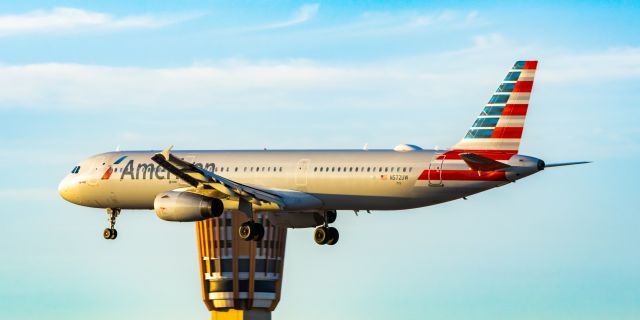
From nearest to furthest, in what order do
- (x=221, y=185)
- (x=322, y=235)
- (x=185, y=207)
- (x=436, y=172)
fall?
(x=436, y=172)
(x=185, y=207)
(x=221, y=185)
(x=322, y=235)

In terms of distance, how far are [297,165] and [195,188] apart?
540cm

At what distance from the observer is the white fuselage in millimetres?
70188

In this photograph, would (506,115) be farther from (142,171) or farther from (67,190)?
(67,190)

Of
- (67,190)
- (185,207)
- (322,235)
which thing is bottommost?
(322,235)

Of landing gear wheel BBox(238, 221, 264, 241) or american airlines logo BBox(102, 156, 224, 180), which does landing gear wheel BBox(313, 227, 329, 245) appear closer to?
landing gear wheel BBox(238, 221, 264, 241)

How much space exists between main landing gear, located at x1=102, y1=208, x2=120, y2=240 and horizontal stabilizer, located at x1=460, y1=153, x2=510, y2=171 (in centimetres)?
2406

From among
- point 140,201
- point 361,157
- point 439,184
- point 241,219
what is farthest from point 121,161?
point 241,219

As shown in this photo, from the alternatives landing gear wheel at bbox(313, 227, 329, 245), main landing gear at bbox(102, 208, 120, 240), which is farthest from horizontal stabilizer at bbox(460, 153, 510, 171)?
main landing gear at bbox(102, 208, 120, 240)

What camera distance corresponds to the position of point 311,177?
74562mm

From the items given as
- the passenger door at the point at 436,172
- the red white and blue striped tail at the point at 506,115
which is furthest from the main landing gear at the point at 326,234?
the red white and blue striped tail at the point at 506,115

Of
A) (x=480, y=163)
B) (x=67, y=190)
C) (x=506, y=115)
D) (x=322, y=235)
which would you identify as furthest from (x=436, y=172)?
(x=67, y=190)

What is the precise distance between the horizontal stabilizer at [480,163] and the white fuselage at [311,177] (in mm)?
479

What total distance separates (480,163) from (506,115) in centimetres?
335

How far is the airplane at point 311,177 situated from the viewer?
69.2 metres
